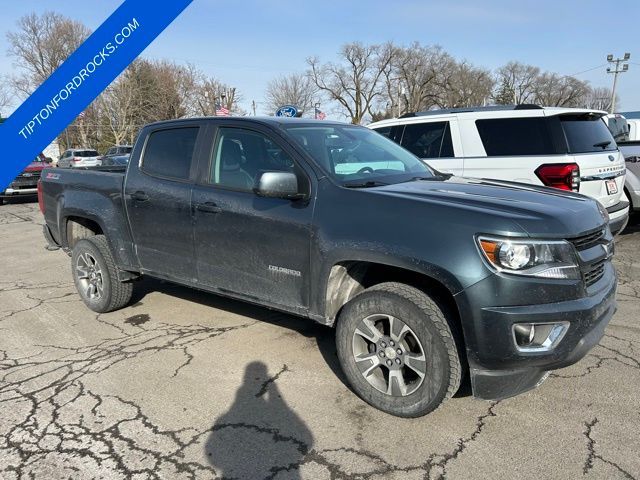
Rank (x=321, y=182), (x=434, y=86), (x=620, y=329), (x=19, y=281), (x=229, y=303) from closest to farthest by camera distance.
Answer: (x=321, y=182), (x=620, y=329), (x=229, y=303), (x=19, y=281), (x=434, y=86)

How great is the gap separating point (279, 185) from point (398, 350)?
1299 millimetres

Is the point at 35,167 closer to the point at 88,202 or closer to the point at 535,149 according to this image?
the point at 88,202

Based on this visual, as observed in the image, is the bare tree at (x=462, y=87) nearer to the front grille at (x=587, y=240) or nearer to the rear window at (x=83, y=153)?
the rear window at (x=83, y=153)

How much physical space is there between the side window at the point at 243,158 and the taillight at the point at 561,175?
3647 millimetres

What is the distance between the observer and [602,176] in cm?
587

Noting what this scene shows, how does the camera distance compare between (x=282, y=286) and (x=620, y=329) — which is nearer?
(x=282, y=286)

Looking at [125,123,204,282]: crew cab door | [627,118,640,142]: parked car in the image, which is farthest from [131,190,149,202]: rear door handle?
[627,118,640,142]: parked car

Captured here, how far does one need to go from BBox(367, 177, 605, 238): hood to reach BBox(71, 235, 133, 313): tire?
9.86 ft

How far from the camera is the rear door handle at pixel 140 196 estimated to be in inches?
172

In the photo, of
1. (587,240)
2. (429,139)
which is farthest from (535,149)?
(587,240)

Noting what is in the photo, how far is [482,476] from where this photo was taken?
255 cm

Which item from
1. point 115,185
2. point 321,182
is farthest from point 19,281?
point 321,182

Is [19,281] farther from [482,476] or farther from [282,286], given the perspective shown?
[482,476]

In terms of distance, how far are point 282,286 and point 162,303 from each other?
2420mm
